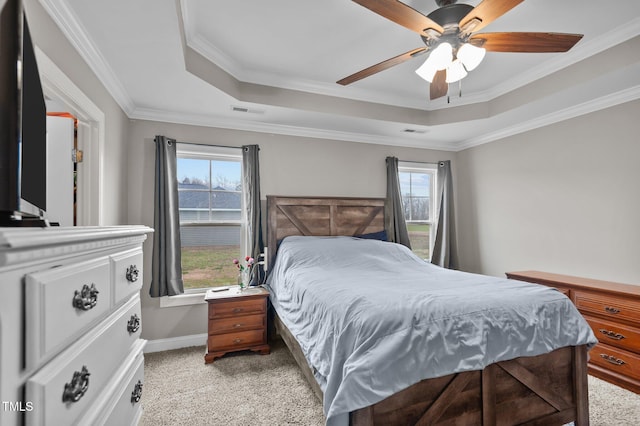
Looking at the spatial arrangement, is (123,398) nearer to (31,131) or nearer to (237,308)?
(31,131)

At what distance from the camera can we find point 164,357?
297cm

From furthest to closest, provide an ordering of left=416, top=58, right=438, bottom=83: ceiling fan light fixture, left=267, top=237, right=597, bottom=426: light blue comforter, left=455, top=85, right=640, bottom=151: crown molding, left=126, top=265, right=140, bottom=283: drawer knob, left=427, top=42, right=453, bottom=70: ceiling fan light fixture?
1. left=455, top=85, right=640, bottom=151: crown molding
2. left=416, top=58, right=438, bottom=83: ceiling fan light fixture
3. left=427, top=42, right=453, bottom=70: ceiling fan light fixture
4. left=267, top=237, right=597, bottom=426: light blue comforter
5. left=126, top=265, right=140, bottom=283: drawer knob

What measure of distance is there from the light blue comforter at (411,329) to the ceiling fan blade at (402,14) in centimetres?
155

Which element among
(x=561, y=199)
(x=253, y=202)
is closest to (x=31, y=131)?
(x=253, y=202)

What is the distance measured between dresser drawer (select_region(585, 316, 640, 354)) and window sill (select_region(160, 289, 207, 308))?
369 centimetres

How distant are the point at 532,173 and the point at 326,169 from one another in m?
2.45

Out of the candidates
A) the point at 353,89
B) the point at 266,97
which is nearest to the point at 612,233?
the point at 353,89

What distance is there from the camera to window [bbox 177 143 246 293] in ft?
11.2

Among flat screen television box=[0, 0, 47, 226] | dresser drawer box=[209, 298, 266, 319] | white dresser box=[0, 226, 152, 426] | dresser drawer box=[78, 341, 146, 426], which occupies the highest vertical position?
flat screen television box=[0, 0, 47, 226]

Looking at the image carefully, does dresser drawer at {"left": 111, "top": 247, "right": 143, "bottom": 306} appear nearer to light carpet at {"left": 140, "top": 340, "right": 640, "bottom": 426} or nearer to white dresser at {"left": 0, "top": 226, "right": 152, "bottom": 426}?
white dresser at {"left": 0, "top": 226, "right": 152, "bottom": 426}

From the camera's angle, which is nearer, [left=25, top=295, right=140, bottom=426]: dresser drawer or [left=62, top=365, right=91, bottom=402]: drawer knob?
[left=25, top=295, right=140, bottom=426]: dresser drawer

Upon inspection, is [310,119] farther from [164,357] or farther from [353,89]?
[164,357]


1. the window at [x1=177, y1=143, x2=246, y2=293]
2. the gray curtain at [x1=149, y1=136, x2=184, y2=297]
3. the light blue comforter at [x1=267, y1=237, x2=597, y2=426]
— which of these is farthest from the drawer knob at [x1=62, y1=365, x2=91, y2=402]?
the window at [x1=177, y1=143, x2=246, y2=293]

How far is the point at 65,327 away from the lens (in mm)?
686
